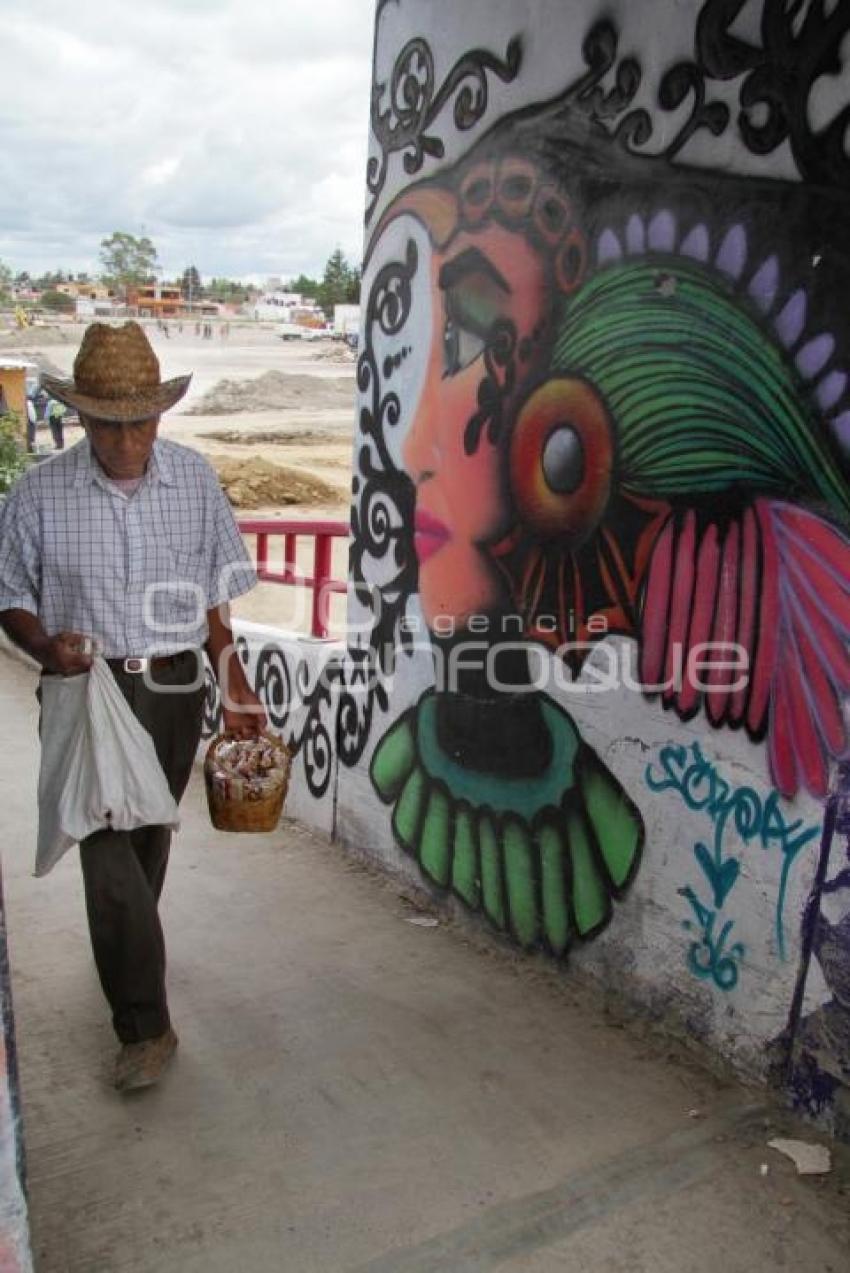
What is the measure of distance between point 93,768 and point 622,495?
62.8 inches

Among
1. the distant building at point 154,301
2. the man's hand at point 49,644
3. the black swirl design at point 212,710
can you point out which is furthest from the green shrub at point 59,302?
the man's hand at point 49,644

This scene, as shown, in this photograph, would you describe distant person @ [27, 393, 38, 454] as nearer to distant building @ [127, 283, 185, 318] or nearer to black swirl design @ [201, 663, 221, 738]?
black swirl design @ [201, 663, 221, 738]

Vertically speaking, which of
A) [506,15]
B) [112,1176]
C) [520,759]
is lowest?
[112,1176]

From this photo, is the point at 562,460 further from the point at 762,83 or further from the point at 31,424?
the point at 31,424

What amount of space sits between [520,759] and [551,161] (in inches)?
70.5

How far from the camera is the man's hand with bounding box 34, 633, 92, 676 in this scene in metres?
2.92

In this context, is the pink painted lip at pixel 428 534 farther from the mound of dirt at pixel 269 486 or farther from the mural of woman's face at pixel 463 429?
the mound of dirt at pixel 269 486

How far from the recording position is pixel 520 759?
3625 millimetres

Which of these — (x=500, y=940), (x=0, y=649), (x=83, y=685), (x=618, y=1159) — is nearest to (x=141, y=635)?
(x=83, y=685)

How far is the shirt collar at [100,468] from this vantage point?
3055 mm

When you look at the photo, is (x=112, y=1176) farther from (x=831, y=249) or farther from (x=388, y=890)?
(x=831, y=249)

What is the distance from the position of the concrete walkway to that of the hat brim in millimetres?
1719

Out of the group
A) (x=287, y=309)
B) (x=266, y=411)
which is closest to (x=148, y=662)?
(x=266, y=411)

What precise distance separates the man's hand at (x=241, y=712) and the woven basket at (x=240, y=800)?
0.04 m
